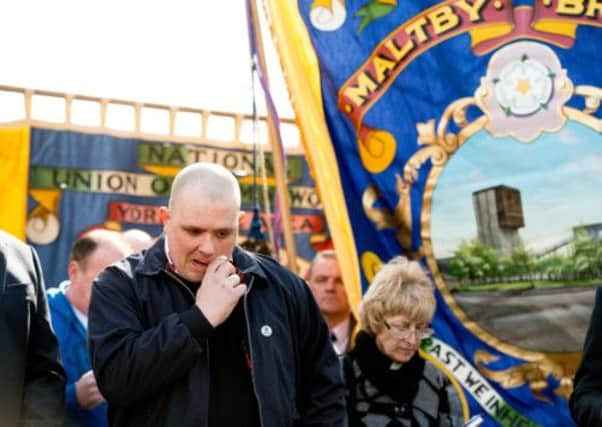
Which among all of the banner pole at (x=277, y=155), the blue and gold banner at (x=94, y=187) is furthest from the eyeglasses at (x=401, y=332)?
the blue and gold banner at (x=94, y=187)

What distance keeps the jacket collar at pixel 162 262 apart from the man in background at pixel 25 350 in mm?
377

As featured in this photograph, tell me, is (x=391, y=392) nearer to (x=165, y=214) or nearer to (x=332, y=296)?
(x=165, y=214)

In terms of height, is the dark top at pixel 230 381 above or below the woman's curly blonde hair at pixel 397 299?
below

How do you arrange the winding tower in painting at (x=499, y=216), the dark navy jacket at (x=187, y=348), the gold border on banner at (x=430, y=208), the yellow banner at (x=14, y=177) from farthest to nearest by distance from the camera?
the yellow banner at (x=14, y=177), the winding tower in painting at (x=499, y=216), the gold border on banner at (x=430, y=208), the dark navy jacket at (x=187, y=348)

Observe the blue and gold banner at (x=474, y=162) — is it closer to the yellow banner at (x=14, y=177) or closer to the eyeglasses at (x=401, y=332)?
the eyeglasses at (x=401, y=332)

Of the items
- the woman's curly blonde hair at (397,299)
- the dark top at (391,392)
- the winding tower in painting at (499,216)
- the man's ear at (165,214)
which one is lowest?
the dark top at (391,392)

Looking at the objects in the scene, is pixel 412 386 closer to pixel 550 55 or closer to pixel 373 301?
pixel 373 301

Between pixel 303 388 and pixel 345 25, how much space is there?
2339mm

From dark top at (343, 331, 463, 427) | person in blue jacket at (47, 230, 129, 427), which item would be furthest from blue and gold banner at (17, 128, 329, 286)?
dark top at (343, 331, 463, 427)

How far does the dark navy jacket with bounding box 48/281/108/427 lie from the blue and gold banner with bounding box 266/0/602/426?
1376 mm

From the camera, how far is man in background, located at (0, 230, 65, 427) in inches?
98.4

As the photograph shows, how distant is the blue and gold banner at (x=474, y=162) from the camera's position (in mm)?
4004

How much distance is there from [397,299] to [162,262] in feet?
3.70

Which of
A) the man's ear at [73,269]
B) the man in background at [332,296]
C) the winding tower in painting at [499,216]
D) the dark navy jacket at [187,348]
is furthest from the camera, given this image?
the man in background at [332,296]
